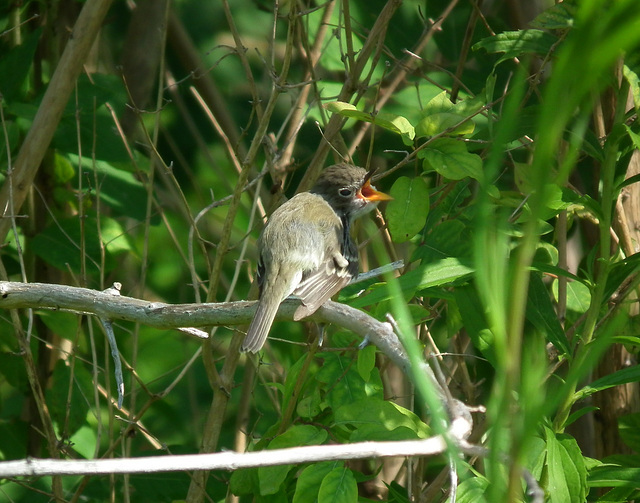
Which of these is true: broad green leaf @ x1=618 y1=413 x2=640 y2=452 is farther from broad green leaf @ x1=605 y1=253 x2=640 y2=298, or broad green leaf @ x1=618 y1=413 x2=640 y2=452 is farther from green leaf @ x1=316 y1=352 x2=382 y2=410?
green leaf @ x1=316 y1=352 x2=382 y2=410

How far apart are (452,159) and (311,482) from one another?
1.21m

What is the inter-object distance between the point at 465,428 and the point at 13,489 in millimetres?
3512

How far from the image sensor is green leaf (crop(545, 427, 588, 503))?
2422mm

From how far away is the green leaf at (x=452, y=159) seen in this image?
272 cm

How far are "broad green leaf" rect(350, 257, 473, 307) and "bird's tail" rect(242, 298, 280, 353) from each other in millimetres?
526

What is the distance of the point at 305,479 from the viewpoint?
2494 mm

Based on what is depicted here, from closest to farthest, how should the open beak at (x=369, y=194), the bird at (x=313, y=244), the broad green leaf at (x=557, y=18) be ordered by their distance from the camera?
the broad green leaf at (x=557, y=18) < the bird at (x=313, y=244) < the open beak at (x=369, y=194)

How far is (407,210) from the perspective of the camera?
2.84 metres

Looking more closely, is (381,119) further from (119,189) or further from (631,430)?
(119,189)

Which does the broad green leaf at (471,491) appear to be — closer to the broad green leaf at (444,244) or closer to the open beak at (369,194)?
the broad green leaf at (444,244)

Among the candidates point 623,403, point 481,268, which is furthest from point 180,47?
point 481,268

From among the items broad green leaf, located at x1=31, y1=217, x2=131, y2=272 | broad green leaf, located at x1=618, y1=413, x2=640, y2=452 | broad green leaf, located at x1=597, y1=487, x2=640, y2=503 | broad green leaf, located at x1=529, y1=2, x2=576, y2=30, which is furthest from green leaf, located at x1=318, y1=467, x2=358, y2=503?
broad green leaf, located at x1=31, y1=217, x2=131, y2=272

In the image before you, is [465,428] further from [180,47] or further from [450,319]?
[180,47]

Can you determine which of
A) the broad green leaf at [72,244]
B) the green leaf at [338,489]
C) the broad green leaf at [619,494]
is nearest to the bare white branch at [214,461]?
the green leaf at [338,489]
